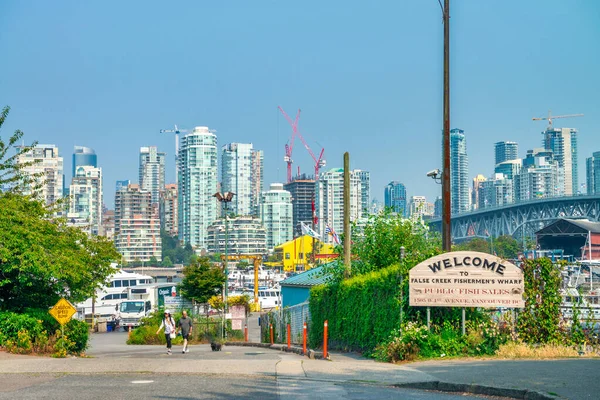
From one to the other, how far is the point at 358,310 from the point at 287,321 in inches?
504

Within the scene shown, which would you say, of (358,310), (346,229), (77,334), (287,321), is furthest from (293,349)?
(287,321)

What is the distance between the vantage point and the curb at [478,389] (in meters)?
13.0

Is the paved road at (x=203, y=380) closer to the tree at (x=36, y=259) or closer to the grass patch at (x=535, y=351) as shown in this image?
the grass patch at (x=535, y=351)

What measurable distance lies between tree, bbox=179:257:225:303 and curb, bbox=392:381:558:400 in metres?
61.2

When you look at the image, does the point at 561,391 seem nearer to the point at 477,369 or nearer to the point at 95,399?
the point at 477,369

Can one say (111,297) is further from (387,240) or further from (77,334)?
(387,240)

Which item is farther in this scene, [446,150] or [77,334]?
[77,334]

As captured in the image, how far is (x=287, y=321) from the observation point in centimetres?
3653

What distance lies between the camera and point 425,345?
19.6m

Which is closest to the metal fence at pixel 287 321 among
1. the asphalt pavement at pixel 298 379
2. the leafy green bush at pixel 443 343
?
the leafy green bush at pixel 443 343

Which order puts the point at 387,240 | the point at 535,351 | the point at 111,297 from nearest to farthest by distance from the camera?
1. the point at 535,351
2. the point at 387,240
3. the point at 111,297

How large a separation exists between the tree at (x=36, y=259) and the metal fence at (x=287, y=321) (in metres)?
8.12

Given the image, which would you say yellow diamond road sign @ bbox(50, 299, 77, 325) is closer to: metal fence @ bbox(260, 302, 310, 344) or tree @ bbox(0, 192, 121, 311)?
tree @ bbox(0, 192, 121, 311)

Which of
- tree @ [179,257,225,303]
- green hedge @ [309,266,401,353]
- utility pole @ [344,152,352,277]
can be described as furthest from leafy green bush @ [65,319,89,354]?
tree @ [179,257,225,303]
